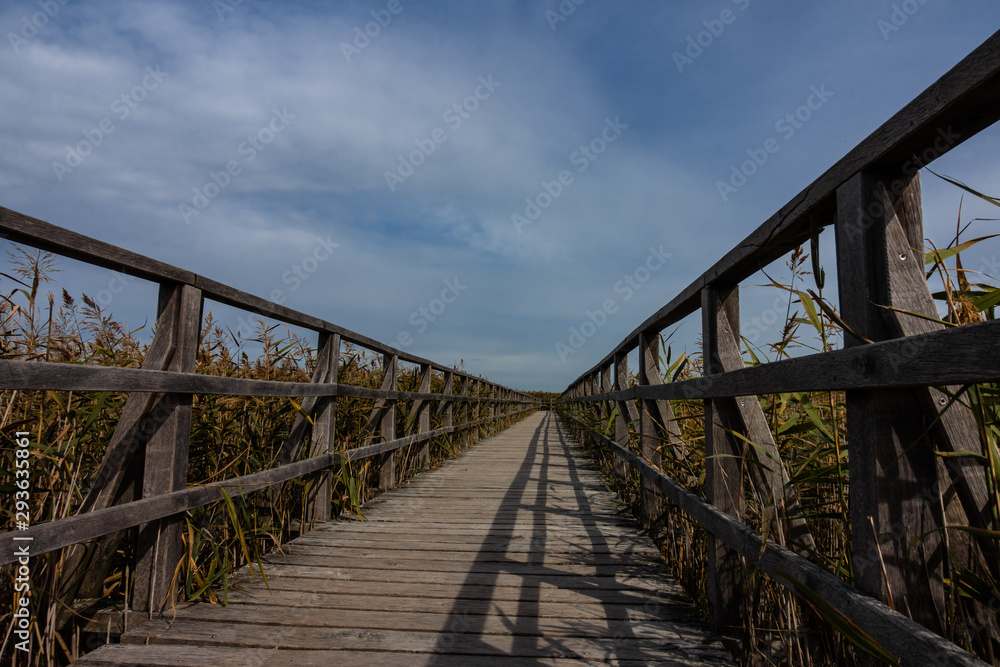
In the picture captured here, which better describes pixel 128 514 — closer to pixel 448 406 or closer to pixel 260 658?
pixel 260 658

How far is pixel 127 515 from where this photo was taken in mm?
1765

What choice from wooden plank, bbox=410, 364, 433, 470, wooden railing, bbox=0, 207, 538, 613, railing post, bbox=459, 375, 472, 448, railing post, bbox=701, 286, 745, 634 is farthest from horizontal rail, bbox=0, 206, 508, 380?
railing post, bbox=459, 375, 472, 448

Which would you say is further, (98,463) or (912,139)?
(98,463)

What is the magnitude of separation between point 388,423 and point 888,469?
3695 mm

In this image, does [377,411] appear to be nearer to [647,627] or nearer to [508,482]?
[508,482]

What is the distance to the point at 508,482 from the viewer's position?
5.09 metres

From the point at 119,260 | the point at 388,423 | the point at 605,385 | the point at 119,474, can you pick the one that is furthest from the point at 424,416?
the point at 119,260

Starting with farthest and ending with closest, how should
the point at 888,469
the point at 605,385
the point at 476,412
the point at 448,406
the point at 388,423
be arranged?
the point at 476,412 → the point at 448,406 → the point at 605,385 → the point at 388,423 → the point at 888,469

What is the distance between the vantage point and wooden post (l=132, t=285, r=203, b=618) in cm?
196

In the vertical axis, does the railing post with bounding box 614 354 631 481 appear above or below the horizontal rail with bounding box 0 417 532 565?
above

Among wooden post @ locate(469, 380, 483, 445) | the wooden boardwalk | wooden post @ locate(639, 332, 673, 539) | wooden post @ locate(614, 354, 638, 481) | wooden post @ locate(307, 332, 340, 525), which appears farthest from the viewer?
wooden post @ locate(469, 380, 483, 445)

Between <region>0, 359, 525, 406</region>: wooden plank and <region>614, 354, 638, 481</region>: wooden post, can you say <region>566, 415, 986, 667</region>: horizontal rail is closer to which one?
<region>0, 359, 525, 406</region>: wooden plank

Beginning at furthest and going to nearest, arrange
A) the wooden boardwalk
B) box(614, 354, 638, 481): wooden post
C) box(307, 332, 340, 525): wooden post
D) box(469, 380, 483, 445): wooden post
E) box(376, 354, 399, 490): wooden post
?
1. box(469, 380, 483, 445): wooden post
2. box(376, 354, 399, 490): wooden post
3. box(614, 354, 638, 481): wooden post
4. box(307, 332, 340, 525): wooden post
5. the wooden boardwalk

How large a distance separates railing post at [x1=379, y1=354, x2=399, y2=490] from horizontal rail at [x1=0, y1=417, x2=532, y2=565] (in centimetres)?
132
